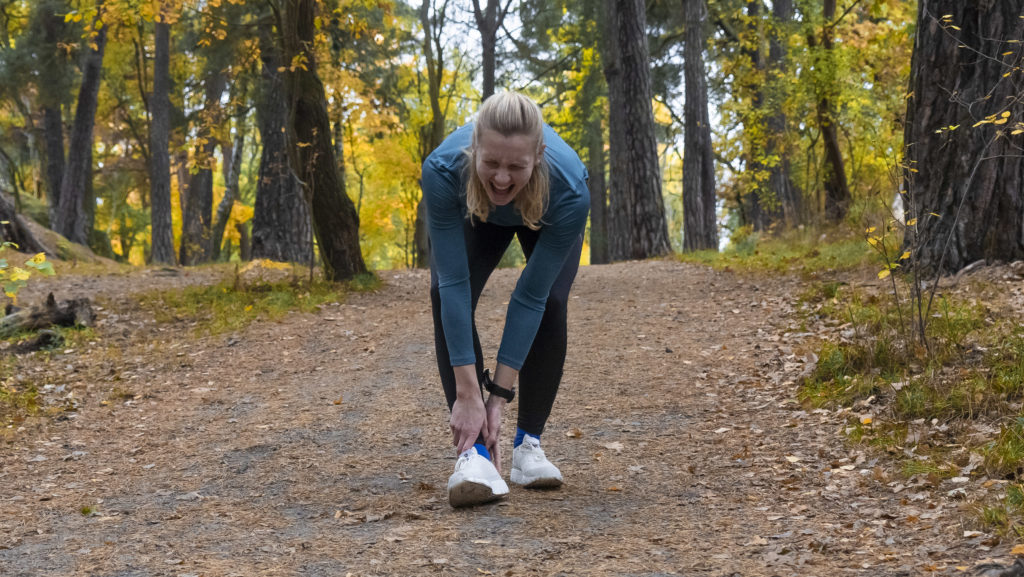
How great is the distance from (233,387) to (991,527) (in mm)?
4887

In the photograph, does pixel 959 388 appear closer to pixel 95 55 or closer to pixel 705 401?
pixel 705 401

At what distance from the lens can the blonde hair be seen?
9.05ft

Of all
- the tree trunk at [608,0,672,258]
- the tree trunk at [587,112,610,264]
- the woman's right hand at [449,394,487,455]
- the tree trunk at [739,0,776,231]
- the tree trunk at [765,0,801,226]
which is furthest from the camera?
the tree trunk at [587,112,610,264]

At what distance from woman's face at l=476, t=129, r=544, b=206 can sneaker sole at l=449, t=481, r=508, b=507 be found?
1082 mm

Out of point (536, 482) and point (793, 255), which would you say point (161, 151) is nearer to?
point (793, 255)

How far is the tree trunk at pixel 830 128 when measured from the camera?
10.9 metres

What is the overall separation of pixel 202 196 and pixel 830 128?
16.2 meters

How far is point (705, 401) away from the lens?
519 centimetres

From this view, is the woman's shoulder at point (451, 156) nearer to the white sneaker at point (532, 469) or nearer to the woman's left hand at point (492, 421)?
the woman's left hand at point (492, 421)

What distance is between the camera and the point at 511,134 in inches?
109

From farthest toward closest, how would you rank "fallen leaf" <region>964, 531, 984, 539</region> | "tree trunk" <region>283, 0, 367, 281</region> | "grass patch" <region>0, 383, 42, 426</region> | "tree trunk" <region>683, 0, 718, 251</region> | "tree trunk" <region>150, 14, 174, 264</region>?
"tree trunk" <region>150, 14, 174, 264</region>, "tree trunk" <region>683, 0, 718, 251</region>, "tree trunk" <region>283, 0, 367, 281</region>, "grass patch" <region>0, 383, 42, 426</region>, "fallen leaf" <region>964, 531, 984, 539</region>

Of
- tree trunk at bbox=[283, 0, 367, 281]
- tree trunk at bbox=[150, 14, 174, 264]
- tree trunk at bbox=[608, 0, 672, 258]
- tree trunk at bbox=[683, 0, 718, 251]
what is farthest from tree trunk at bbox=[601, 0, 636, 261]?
tree trunk at bbox=[150, 14, 174, 264]

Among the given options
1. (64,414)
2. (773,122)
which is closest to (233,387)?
(64,414)

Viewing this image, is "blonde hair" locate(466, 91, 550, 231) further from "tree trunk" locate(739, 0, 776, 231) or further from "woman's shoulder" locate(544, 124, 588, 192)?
"tree trunk" locate(739, 0, 776, 231)
